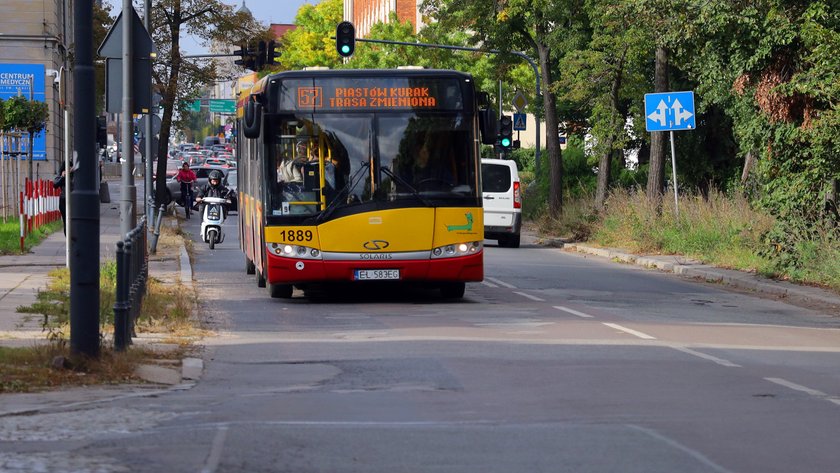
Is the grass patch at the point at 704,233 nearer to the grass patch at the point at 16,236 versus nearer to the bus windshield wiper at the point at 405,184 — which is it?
the bus windshield wiper at the point at 405,184

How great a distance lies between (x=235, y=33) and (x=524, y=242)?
14515mm

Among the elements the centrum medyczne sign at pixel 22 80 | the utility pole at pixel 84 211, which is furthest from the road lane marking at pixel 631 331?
the centrum medyczne sign at pixel 22 80

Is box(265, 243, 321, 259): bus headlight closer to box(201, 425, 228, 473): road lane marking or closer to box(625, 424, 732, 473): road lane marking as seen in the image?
box(201, 425, 228, 473): road lane marking

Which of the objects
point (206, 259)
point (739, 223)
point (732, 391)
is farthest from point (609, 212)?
point (732, 391)

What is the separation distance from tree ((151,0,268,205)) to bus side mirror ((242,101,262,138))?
1097 inches

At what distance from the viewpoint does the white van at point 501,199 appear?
33.9 meters

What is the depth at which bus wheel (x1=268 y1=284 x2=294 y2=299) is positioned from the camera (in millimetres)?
19172

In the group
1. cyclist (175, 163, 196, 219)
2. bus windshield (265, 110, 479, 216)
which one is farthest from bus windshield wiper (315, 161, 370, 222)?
cyclist (175, 163, 196, 219)

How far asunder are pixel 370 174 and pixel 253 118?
1602 millimetres

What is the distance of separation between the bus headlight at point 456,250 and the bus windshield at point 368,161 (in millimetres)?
530

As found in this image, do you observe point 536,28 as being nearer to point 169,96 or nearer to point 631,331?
point 169,96

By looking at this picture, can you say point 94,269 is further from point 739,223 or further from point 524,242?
point 524,242

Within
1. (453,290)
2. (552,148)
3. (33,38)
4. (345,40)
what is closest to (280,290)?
(453,290)

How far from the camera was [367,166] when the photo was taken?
18.3 m
